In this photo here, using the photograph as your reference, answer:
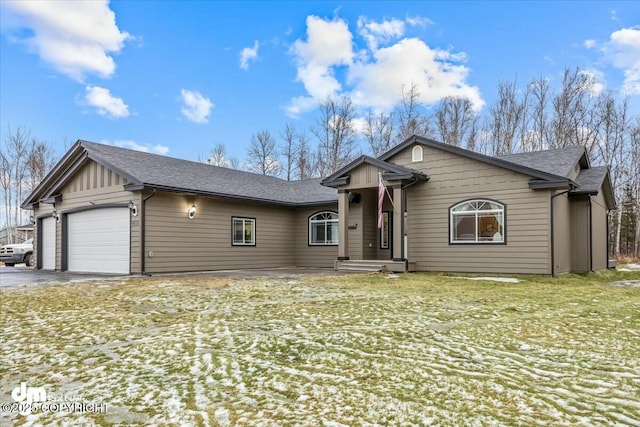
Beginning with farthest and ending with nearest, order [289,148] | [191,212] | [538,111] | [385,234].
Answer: [289,148] < [538,111] < [385,234] < [191,212]

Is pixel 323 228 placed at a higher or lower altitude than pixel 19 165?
Answer: lower

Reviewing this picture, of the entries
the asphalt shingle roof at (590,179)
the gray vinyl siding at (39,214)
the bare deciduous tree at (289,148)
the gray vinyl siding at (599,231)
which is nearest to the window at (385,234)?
the asphalt shingle roof at (590,179)

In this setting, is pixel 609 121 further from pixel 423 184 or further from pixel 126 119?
pixel 126 119

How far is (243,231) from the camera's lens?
1541 cm

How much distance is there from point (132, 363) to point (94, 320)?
7.38ft

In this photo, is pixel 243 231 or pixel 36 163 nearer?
pixel 243 231

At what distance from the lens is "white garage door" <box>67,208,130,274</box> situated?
42.2ft

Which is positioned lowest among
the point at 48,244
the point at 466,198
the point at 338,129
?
the point at 48,244

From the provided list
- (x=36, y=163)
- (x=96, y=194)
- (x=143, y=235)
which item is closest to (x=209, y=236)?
(x=143, y=235)

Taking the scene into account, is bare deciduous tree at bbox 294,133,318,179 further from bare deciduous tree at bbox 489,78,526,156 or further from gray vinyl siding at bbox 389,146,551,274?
gray vinyl siding at bbox 389,146,551,274

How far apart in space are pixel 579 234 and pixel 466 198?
4.09 m

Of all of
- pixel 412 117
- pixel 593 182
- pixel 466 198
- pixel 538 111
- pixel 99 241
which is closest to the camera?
pixel 466 198

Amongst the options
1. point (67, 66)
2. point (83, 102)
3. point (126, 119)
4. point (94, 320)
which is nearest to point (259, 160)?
point (126, 119)

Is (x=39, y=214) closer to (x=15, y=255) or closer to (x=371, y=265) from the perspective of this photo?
(x=15, y=255)
